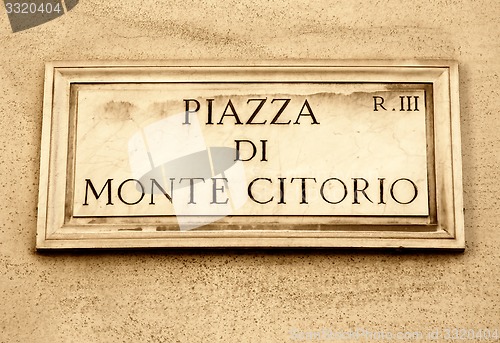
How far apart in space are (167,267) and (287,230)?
0.31 meters

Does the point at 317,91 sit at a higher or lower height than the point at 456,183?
higher

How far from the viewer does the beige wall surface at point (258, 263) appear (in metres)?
1.85

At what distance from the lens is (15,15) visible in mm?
2109

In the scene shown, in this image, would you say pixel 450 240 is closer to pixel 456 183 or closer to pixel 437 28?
pixel 456 183

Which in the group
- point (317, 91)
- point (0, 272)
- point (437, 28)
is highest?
point (437, 28)

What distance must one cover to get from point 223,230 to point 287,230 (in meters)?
0.16

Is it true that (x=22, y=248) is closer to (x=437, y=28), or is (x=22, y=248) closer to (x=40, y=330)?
(x=40, y=330)

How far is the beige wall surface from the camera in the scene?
1851 mm

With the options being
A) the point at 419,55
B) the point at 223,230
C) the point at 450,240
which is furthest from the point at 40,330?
the point at 419,55

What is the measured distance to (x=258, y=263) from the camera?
189 cm

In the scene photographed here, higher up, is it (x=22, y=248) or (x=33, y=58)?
(x=33, y=58)

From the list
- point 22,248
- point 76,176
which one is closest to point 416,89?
point 76,176

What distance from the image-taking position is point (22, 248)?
75.6 inches

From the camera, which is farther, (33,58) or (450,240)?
(33,58)
